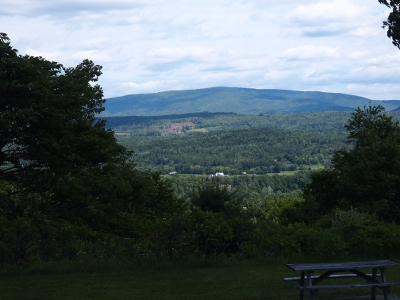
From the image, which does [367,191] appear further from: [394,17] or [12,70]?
[12,70]

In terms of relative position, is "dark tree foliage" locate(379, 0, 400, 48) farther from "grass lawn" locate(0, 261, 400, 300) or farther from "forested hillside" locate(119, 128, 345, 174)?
"forested hillside" locate(119, 128, 345, 174)

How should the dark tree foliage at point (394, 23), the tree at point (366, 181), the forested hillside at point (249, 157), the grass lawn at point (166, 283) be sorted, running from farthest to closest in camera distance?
the forested hillside at point (249, 157), the tree at point (366, 181), the dark tree foliage at point (394, 23), the grass lawn at point (166, 283)

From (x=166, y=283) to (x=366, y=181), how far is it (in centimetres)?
1737

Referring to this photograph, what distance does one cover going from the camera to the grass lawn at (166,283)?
837 cm

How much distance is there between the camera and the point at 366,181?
24.6 metres

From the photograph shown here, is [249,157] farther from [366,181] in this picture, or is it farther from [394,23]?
[394,23]

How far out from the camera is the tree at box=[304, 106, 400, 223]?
23688 mm

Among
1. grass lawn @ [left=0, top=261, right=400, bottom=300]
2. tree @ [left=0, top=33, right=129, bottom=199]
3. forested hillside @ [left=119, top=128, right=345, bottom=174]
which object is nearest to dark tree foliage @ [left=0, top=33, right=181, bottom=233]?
tree @ [left=0, top=33, right=129, bottom=199]

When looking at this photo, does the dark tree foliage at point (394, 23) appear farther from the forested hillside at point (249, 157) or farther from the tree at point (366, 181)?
the forested hillside at point (249, 157)

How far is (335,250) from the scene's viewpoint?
11109 mm

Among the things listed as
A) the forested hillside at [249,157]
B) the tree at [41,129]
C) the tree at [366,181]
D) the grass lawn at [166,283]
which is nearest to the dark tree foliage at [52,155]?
the tree at [41,129]

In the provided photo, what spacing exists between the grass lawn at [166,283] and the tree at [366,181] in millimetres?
12910

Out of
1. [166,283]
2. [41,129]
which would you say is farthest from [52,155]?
[166,283]

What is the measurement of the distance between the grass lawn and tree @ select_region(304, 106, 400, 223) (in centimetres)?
1291
